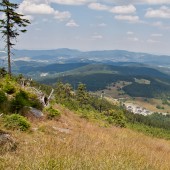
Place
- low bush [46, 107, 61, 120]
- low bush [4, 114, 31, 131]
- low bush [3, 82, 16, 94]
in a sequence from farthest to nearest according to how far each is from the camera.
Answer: low bush [46, 107, 61, 120], low bush [3, 82, 16, 94], low bush [4, 114, 31, 131]

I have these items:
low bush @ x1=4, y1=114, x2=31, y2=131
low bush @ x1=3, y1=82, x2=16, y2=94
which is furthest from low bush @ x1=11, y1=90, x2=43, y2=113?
low bush @ x1=4, y1=114, x2=31, y2=131

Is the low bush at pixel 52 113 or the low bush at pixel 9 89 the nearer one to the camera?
the low bush at pixel 9 89

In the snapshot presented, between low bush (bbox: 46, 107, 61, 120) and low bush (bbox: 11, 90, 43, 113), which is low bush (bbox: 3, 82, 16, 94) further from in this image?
low bush (bbox: 46, 107, 61, 120)

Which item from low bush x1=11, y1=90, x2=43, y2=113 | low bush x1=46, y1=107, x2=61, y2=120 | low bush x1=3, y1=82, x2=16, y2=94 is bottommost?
low bush x1=46, y1=107, x2=61, y2=120

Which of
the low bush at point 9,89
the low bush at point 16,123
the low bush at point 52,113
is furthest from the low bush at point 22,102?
the low bush at point 16,123

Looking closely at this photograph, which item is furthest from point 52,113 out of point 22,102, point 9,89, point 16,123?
point 16,123

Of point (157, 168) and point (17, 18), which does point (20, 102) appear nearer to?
point (157, 168)

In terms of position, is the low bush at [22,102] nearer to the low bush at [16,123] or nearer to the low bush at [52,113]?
the low bush at [52,113]

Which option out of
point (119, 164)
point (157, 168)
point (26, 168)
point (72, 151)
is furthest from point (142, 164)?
point (26, 168)

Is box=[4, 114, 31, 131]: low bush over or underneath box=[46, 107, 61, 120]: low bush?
over

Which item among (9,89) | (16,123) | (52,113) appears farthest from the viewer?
(52,113)

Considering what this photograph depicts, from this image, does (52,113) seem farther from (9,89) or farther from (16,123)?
(16,123)

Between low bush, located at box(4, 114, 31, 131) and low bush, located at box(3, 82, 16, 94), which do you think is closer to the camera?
low bush, located at box(4, 114, 31, 131)

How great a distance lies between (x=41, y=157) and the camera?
224 inches
